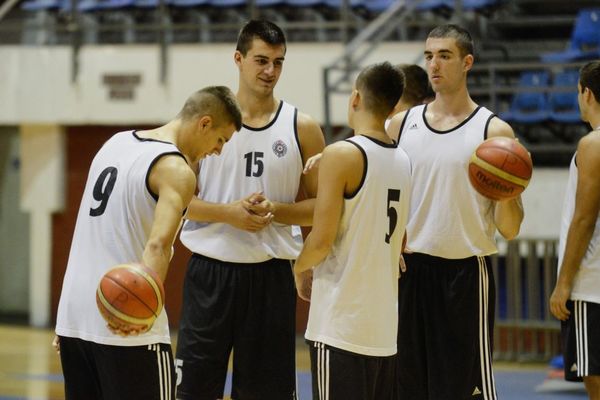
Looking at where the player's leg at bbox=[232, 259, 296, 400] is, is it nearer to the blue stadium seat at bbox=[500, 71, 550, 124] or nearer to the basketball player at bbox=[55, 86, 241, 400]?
the basketball player at bbox=[55, 86, 241, 400]

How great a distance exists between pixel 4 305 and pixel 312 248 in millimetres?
10285

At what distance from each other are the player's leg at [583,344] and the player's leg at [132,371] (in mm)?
2170

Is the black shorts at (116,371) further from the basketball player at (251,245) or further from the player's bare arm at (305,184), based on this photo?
the player's bare arm at (305,184)

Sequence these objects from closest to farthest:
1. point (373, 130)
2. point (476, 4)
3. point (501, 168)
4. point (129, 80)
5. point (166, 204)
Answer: point (166, 204) < point (373, 130) < point (501, 168) < point (476, 4) < point (129, 80)

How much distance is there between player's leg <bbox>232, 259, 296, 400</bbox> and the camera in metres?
5.19

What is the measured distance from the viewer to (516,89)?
10.5 metres

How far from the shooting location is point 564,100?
11.3m

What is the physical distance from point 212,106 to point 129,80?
A: 8.38 meters

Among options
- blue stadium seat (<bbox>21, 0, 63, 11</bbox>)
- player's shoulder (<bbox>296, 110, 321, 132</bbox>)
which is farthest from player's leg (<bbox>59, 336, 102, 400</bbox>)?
blue stadium seat (<bbox>21, 0, 63, 11</bbox>)

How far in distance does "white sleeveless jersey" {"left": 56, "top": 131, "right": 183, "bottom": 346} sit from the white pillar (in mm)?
9143

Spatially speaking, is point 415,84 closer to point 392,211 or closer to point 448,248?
point 448,248

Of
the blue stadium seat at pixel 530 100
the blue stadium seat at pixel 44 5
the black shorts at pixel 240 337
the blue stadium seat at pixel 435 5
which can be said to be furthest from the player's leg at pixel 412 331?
the blue stadium seat at pixel 44 5

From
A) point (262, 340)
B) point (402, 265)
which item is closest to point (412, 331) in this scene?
point (402, 265)

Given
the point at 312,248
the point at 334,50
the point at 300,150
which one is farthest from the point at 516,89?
the point at 312,248
